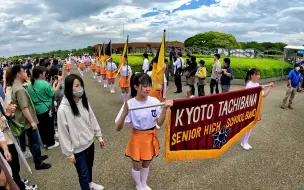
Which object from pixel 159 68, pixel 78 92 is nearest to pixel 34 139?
pixel 78 92

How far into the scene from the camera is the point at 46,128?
4.89 metres

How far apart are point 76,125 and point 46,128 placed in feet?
8.16

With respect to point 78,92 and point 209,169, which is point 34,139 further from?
point 209,169

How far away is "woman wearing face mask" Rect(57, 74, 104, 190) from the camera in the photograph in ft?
8.87

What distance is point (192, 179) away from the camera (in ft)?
12.5

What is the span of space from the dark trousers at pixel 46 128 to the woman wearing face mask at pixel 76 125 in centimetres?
222

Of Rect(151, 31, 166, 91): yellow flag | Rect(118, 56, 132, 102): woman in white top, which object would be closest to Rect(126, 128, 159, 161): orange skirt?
Rect(151, 31, 166, 91): yellow flag

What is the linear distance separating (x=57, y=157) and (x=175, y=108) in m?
3.03

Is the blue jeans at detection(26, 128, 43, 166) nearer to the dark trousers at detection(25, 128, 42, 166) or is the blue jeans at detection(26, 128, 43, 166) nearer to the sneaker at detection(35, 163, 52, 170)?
the dark trousers at detection(25, 128, 42, 166)

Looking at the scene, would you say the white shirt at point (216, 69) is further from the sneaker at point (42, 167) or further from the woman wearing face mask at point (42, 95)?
the sneaker at point (42, 167)

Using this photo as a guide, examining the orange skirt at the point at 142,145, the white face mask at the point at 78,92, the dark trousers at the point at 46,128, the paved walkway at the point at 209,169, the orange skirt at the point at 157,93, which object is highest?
the white face mask at the point at 78,92

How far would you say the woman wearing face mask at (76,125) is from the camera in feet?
8.87

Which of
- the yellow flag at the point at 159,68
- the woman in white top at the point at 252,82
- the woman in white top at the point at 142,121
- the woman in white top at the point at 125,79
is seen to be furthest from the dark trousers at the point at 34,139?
the woman in white top at the point at 125,79

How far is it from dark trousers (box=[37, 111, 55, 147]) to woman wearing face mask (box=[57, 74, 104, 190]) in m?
2.22
